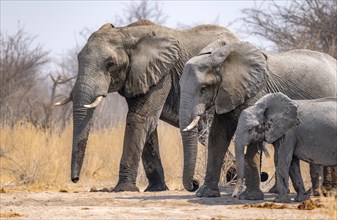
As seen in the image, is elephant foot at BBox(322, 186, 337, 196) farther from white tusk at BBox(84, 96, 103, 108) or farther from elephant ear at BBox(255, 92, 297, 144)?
white tusk at BBox(84, 96, 103, 108)

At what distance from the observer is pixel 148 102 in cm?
1341

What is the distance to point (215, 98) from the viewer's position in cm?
1138

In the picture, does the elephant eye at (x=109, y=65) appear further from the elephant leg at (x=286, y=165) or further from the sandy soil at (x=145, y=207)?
the elephant leg at (x=286, y=165)

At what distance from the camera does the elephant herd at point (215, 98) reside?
1060cm

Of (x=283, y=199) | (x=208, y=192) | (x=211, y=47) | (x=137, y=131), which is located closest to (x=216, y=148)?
(x=208, y=192)

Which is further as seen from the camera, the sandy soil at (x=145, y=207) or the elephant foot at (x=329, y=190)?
the elephant foot at (x=329, y=190)

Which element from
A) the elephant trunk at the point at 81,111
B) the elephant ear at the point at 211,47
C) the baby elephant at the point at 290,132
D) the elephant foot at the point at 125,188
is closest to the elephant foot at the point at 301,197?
the baby elephant at the point at 290,132

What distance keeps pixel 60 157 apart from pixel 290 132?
24.2ft

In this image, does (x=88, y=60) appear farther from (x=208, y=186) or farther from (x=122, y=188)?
(x=208, y=186)

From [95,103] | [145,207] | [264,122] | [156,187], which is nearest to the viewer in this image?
[145,207]

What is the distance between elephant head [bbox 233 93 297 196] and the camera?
10.6m

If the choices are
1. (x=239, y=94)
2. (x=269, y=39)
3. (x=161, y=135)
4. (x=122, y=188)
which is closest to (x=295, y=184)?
(x=239, y=94)

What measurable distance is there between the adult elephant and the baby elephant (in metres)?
2.80

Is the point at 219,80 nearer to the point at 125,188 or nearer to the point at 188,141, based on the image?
the point at 188,141
